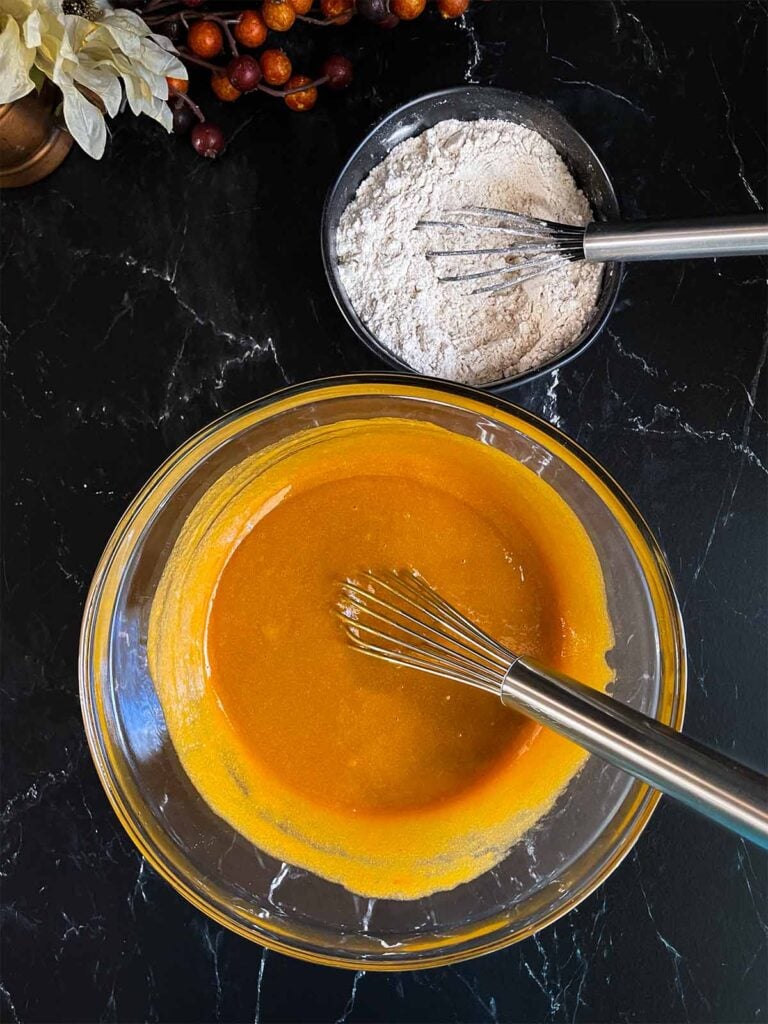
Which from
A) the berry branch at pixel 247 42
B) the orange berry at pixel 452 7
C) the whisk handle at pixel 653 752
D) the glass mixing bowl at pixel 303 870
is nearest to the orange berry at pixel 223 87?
the berry branch at pixel 247 42

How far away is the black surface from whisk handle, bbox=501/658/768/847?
1.14ft

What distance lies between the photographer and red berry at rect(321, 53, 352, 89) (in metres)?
1.03

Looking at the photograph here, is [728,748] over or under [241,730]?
under

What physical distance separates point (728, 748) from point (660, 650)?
0.19 metres

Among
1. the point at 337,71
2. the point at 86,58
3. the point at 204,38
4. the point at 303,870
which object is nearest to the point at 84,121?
the point at 86,58

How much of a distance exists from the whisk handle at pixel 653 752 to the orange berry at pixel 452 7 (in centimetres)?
68

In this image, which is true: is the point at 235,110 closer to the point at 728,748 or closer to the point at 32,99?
the point at 32,99

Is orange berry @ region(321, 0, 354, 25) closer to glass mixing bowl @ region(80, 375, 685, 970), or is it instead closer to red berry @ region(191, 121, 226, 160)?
red berry @ region(191, 121, 226, 160)

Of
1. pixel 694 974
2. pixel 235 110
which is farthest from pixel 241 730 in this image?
pixel 235 110

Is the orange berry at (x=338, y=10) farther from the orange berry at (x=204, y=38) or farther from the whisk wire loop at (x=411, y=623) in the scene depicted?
the whisk wire loop at (x=411, y=623)

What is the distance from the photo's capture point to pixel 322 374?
106 centimetres

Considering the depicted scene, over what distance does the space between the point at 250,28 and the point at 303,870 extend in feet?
2.81

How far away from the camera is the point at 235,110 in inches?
42.4

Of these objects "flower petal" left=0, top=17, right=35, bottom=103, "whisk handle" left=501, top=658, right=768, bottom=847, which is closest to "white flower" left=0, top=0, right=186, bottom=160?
"flower petal" left=0, top=17, right=35, bottom=103
